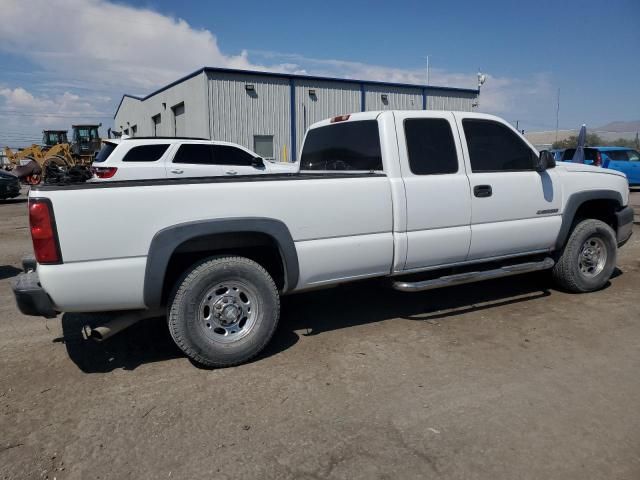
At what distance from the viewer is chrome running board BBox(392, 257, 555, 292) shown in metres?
4.44

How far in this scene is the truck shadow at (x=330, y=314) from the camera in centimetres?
413

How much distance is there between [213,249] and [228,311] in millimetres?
481

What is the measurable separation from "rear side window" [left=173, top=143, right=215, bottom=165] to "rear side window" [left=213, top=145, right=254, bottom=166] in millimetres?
133

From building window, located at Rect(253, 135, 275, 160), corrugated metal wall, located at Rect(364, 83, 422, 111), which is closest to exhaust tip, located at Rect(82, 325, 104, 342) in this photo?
building window, located at Rect(253, 135, 275, 160)

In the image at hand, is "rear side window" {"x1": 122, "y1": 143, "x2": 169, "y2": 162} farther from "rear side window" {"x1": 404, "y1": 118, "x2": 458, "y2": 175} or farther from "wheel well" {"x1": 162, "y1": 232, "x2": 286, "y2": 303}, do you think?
"rear side window" {"x1": 404, "y1": 118, "x2": 458, "y2": 175}

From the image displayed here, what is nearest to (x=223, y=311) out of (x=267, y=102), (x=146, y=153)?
(x=146, y=153)

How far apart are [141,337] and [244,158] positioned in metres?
7.89

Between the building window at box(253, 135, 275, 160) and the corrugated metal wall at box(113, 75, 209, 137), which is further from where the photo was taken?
the building window at box(253, 135, 275, 160)

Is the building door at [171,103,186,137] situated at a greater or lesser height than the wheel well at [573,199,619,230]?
greater

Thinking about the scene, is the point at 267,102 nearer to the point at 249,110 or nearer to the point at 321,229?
the point at 249,110

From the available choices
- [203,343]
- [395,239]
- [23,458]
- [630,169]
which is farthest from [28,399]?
[630,169]

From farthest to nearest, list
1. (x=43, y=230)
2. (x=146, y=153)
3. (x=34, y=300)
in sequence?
(x=146, y=153), (x=34, y=300), (x=43, y=230)

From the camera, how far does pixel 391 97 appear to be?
25.8m

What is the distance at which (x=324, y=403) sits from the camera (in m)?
3.30
